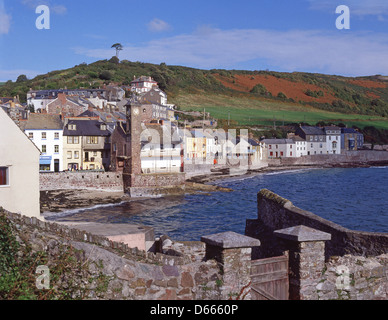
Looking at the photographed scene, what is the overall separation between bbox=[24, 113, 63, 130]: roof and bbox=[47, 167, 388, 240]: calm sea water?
68.9ft

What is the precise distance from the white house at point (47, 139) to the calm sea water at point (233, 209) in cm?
1797

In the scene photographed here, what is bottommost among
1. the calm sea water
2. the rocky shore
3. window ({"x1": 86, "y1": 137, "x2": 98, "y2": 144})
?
the calm sea water

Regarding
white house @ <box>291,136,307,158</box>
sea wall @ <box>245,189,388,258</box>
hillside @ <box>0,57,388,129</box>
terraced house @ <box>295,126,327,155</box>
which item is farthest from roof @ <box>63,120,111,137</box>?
terraced house @ <box>295,126,327,155</box>

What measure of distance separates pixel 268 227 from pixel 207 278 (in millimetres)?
7812

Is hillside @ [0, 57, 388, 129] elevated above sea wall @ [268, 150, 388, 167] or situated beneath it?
elevated above

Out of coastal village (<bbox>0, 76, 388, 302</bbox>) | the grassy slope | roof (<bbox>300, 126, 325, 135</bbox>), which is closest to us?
coastal village (<bbox>0, 76, 388, 302</bbox>)

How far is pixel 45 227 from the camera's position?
6625mm

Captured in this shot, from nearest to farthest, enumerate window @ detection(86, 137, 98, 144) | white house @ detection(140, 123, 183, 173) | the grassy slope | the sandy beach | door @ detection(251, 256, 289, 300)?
door @ detection(251, 256, 289, 300)
the sandy beach
window @ detection(86, 137, 98, 144)
white house @ detection(140, 123, 183, 173)
the grassy slope

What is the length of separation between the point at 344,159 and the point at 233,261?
12745 cm

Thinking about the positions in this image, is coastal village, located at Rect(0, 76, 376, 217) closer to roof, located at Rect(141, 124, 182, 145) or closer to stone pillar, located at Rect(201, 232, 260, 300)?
roof, located at Rect(141, 124, 182, 145)

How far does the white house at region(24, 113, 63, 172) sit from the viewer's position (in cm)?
6412

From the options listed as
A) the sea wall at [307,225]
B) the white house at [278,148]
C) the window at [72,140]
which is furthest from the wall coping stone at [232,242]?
the white house at [278,148]

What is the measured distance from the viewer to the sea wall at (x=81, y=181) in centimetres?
5719
